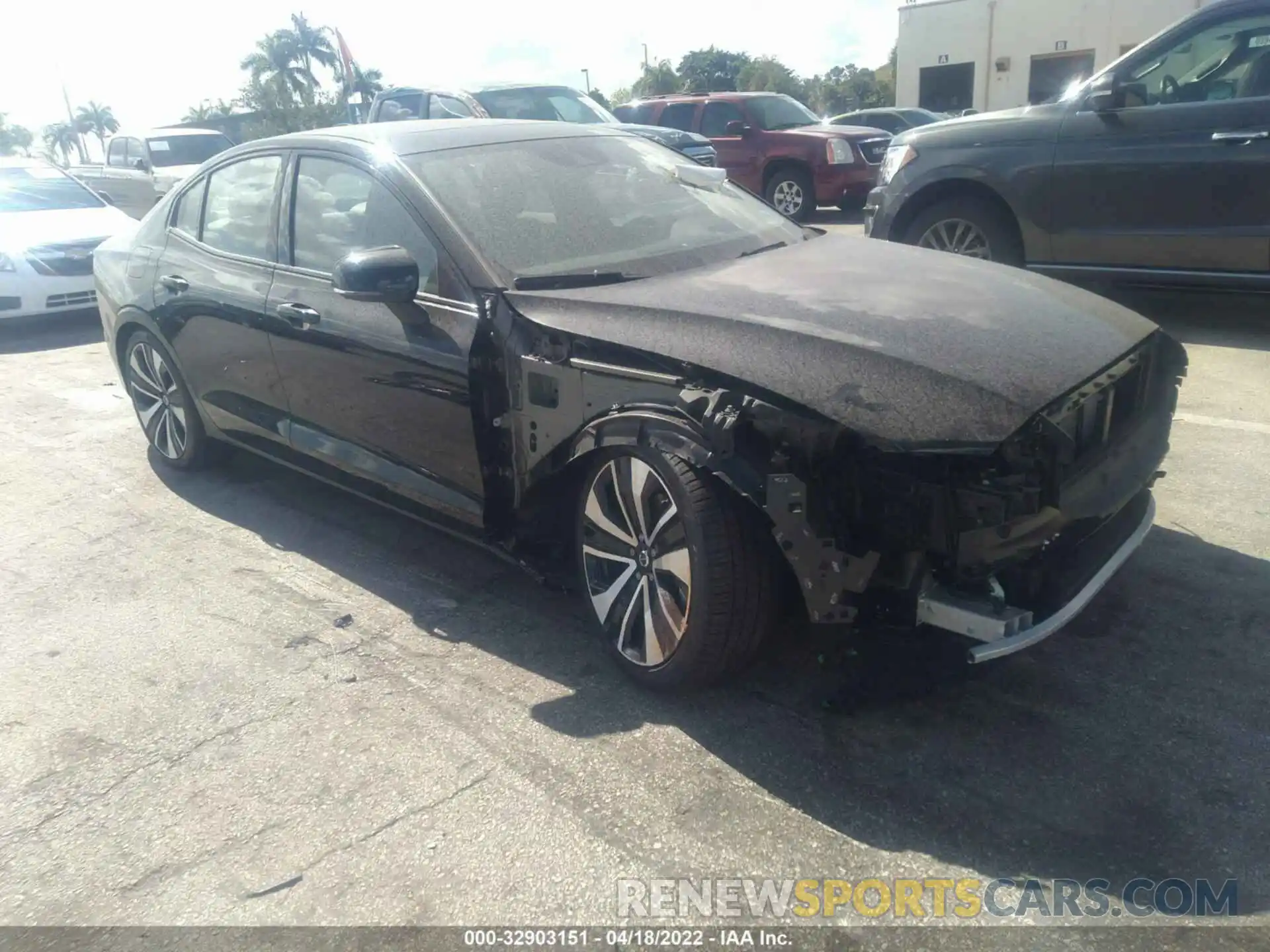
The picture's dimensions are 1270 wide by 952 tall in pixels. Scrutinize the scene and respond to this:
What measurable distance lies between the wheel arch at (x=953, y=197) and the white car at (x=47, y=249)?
6750mm

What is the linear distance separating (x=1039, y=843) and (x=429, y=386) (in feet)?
7.62

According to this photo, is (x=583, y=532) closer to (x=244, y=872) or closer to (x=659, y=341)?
(x=659, y=341)

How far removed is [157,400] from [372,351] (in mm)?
2209

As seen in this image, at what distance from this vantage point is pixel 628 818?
8.96 ft

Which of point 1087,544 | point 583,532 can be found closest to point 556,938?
point 583,532

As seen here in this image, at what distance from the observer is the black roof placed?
4.11 m

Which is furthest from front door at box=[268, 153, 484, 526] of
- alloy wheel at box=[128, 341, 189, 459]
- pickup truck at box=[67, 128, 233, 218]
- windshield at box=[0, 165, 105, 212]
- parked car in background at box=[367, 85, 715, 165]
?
pickup truck at box=[67, 128, 233, 218]

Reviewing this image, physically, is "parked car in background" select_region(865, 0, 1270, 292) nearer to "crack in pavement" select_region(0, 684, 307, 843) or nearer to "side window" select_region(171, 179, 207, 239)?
"side window" select_region(171, 179, 207, 239)

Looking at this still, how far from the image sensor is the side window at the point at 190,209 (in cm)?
505

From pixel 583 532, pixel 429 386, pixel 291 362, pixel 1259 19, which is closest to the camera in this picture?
pixel 583 532

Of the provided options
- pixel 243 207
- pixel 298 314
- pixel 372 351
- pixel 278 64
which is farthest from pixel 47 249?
pixel 278 64

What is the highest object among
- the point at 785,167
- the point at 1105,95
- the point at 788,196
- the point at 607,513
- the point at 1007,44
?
the point at 1007,44

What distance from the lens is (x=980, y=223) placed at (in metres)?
7.11

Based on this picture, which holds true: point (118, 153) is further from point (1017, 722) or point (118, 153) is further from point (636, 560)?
point (1017, 722)
